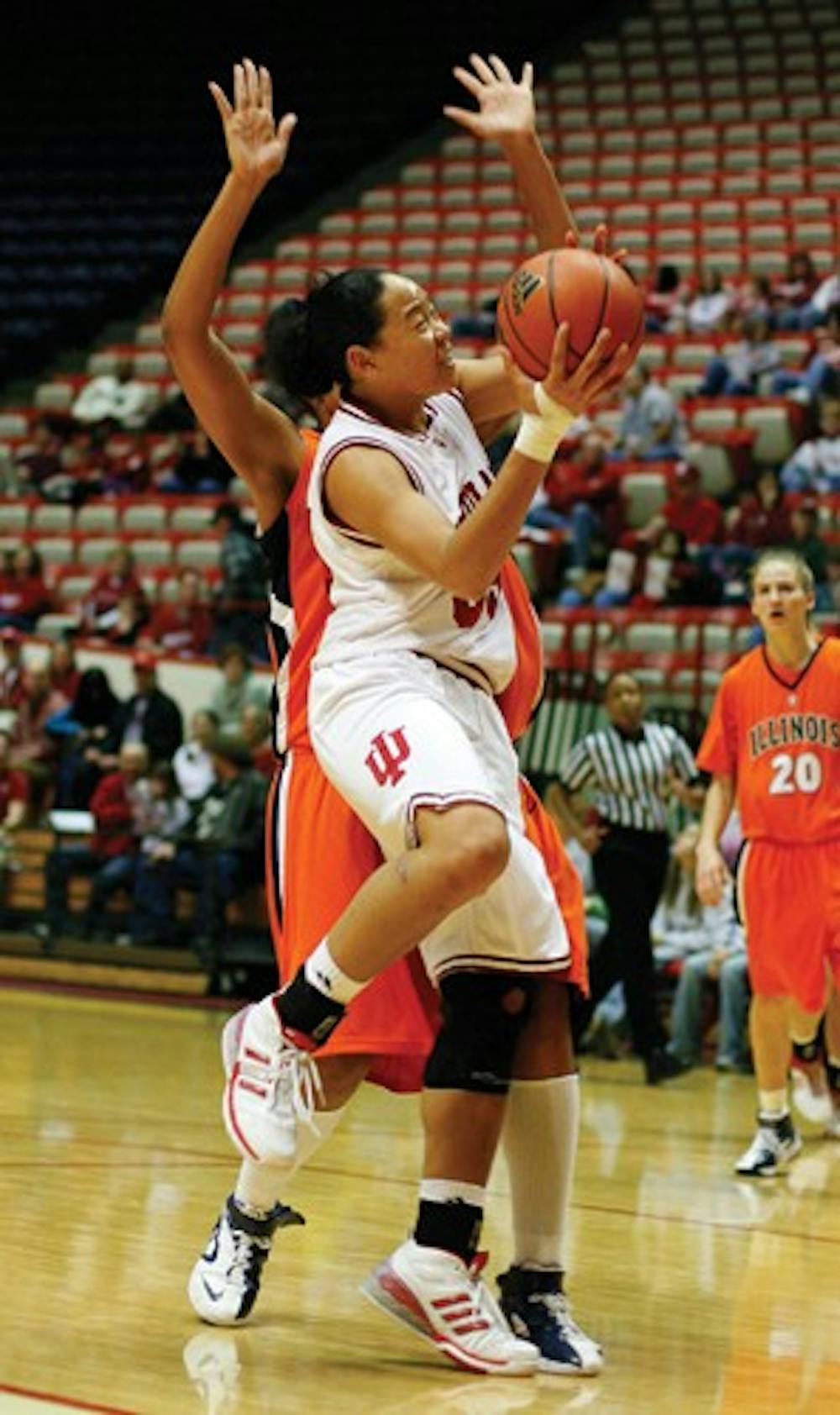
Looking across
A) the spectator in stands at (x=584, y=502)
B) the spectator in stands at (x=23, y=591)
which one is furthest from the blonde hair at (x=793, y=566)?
the spectator in stands at (x=23, y=591)

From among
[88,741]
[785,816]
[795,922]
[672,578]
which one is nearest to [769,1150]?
[795,922]

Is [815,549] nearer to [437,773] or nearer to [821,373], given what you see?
[821,373]

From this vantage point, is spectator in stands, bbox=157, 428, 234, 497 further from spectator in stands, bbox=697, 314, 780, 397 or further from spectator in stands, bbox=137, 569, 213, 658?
spectator in stands, bbox=697, 314, 780, 397

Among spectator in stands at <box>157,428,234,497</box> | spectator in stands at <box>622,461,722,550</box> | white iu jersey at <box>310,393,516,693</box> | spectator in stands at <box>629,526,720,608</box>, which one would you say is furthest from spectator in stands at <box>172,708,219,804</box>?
white iu jersey at <box>310,393,516,693</box>

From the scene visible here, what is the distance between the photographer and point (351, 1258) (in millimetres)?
5059

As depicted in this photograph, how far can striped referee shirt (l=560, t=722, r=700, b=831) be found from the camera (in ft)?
35.3

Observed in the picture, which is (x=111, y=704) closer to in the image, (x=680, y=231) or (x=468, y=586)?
(x=680, y=231)

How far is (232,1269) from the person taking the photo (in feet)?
14.0

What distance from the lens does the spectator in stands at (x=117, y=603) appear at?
15.8m

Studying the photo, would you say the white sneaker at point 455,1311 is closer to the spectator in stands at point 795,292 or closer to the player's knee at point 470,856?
the player's knee at point 470,856

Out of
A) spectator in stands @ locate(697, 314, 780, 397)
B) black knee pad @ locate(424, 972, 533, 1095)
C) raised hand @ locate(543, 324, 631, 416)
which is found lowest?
spectator in stands @ locate(697, 314, 780, 397)

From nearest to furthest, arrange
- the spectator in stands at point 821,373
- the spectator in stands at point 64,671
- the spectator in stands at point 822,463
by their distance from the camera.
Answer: the spectator in stands at point 822,463
the spectator in stands at point 64,671
the spectator in stands at point 821,373

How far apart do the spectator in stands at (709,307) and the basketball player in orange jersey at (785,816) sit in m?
9.66

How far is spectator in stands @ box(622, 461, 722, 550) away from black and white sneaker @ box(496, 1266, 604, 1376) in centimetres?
1039
